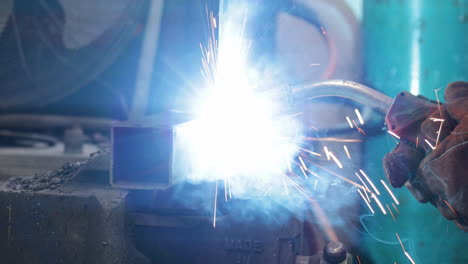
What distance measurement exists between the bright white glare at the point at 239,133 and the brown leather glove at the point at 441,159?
0.45 meters

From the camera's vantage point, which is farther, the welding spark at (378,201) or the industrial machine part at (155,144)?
the welding spark at (378,201)

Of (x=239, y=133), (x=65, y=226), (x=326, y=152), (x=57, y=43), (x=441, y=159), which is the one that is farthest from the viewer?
(x=57, y=43)

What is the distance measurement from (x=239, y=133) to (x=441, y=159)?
0.72m

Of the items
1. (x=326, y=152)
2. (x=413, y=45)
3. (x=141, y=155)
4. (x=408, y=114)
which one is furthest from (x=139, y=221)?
(x=413, y=45)

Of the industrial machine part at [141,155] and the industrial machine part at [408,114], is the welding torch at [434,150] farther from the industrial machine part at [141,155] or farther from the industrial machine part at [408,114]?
the industrial machine part at [141,155]

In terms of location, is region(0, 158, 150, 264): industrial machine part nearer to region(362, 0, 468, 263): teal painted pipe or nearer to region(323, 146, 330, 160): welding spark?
region(323, 146, 330, 160): welding spark

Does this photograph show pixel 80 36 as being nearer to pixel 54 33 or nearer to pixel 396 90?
pixel 54 33

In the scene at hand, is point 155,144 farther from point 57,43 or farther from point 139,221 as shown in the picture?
point 57,43

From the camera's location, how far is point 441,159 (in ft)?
3.79

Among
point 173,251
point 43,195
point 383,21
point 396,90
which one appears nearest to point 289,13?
point 383,21

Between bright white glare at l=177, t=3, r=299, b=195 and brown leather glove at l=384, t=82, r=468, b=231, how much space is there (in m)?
0.45

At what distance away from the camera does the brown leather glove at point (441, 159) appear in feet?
3.69

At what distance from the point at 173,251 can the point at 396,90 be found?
1.11 m

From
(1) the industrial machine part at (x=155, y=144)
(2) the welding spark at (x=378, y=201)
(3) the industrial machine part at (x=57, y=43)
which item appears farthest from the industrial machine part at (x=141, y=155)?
(3) the industrial machine part at (x=57, y=43)
